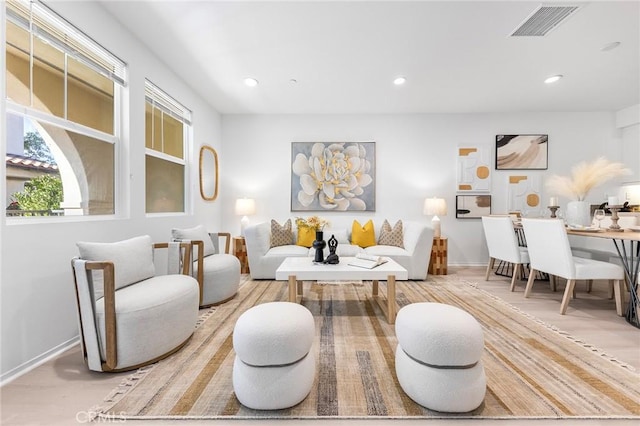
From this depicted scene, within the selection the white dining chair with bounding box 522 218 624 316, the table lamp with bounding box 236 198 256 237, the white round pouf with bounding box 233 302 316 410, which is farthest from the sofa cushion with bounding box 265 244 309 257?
the white dining chair with bounding box 522 218 624 316

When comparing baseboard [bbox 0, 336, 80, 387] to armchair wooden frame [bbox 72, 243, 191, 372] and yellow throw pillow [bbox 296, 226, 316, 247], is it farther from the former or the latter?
yellow throw pillow [bbox 296, 226, 316, 247]

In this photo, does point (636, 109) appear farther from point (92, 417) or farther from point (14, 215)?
point (14, 215)

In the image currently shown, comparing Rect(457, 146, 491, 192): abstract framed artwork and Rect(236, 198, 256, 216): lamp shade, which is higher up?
Rect(457, 146, 491, 192): abstract framed artwork

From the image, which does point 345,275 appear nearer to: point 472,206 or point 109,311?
point 109,311

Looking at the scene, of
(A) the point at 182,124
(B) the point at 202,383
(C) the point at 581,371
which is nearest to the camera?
(B) the point at 202,383

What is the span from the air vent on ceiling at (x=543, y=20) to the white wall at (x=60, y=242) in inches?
142

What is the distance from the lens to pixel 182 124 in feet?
12.4

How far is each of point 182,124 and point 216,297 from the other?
247 cm

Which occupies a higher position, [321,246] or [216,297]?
[321,246]

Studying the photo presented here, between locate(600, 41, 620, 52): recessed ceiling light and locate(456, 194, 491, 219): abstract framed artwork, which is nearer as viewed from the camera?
locate(600, 41, 620, 52): recessed ceiling light

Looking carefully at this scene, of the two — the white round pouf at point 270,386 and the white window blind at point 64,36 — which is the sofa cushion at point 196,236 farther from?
the white round pouf at point 270,386

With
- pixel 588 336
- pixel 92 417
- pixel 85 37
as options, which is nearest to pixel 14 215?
pixel 92 417

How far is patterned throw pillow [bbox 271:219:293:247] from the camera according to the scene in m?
4.22

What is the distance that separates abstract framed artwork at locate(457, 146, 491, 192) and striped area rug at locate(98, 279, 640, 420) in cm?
273
